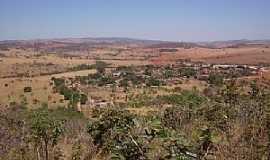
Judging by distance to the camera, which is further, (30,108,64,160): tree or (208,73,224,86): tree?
(208,73,224,86): tree

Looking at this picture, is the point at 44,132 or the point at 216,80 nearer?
the point at 44,132

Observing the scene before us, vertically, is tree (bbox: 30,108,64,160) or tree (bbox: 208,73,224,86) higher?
tree (bbox: 30,108,64,160)

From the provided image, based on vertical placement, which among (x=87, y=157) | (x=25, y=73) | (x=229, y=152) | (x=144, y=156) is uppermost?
(x=144, y=156)

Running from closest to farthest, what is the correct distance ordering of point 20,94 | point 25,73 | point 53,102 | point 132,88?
point 53,102
point 20,94
point 132,88
point 25,73

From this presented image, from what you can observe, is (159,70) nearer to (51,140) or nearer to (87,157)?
(51,140)

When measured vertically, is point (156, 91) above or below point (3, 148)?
below

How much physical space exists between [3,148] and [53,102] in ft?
102

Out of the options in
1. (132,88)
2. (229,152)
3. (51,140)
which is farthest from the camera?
(132,88)

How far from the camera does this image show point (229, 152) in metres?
7.31

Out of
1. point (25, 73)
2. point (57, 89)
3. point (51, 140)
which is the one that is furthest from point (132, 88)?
point (51, 140)

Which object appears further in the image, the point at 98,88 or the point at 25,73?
the point at 25,73

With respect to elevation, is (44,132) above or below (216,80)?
above

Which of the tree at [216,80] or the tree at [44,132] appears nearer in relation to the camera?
the tree at [44,132]

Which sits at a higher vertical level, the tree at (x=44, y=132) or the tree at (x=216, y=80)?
the tree at (x=44, y=132)
